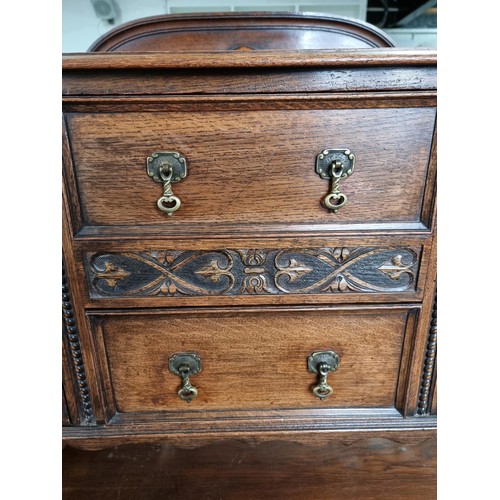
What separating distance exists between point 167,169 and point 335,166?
0.23 m

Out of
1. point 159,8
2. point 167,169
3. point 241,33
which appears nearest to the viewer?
point 167,169

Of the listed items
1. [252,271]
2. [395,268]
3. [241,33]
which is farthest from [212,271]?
[241,33]

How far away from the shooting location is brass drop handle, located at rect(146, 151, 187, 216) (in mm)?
485

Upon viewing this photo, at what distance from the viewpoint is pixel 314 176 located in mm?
503

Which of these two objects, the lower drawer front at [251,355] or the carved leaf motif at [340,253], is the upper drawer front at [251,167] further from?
the lower drawer front at [251,355]

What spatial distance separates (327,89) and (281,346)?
393 millimetres

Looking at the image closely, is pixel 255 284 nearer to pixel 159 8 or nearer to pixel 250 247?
pixel 250 247

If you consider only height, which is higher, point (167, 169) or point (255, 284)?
point (167, 169)

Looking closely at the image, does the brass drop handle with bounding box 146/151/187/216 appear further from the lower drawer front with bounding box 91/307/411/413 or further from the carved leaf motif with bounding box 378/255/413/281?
the carved leaf motif with bounding box 378/255/413/281

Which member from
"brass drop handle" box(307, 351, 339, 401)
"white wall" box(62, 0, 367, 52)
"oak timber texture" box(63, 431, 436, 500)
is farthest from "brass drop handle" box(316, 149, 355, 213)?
"white wall" box(62, 0, 367, 52)

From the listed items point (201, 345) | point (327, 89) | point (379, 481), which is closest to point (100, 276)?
point (201, 345)

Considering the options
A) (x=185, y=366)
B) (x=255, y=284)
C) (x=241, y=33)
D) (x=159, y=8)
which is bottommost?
(x=185, y=366)

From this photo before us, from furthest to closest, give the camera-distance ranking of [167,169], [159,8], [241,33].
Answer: [159,8]
[241,33]
[167,169]

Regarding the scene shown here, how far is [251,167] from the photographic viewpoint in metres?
0.50
